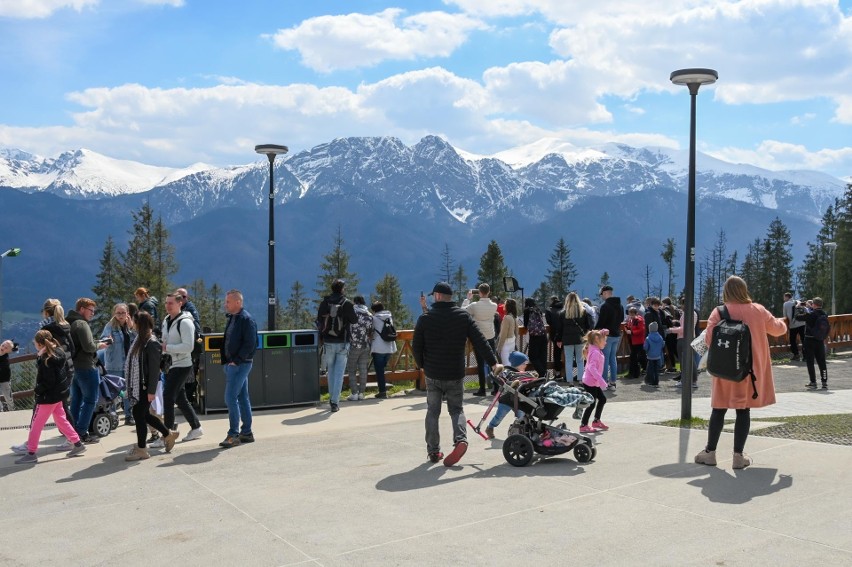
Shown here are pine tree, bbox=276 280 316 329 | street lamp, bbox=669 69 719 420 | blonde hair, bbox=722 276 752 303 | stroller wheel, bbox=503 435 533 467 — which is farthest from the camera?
pine tree, bbox=276 280 316 329

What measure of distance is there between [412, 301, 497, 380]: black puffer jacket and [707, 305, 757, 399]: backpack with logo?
2.00 m

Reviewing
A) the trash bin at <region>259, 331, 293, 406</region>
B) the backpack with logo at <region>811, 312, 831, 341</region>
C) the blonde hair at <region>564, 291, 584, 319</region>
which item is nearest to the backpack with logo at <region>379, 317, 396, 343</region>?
the trash bin at <region>259, 331, 293, 406</region>

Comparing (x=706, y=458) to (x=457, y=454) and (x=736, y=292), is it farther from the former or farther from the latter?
(x=457, y=454)

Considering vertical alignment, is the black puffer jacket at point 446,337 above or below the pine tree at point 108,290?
below

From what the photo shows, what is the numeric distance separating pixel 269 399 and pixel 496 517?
6542mm

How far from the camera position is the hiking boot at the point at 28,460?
27.9 ft

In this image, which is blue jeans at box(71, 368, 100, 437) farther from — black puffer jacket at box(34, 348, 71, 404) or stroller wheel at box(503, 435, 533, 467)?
stroller wheel at box(503, 435, 533, 467)

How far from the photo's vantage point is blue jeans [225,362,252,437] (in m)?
9.02

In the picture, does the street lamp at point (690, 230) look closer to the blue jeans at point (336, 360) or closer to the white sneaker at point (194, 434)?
the blue jeans at point (336, 360)

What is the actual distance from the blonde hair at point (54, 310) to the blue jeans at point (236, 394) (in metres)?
1.90

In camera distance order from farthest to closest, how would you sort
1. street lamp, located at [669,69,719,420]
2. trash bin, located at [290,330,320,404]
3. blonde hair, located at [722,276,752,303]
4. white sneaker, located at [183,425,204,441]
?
trash bin, located at [290,330,320,404] → street lamp, located at [669,69,719,420] → white sneaker, located at [183,425,204,441] → blonde hair, located at [722,276,752,303]

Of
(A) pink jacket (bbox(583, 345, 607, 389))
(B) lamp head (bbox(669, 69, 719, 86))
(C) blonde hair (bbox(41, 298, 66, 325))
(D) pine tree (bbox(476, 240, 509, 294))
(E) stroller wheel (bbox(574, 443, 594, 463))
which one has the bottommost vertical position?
(E) stroller wheel (bbox(574, 443, 594, 463))

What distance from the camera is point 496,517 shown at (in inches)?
236

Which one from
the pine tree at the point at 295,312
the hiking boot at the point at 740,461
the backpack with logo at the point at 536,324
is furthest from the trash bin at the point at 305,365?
the pine tree at the point at 295,312
